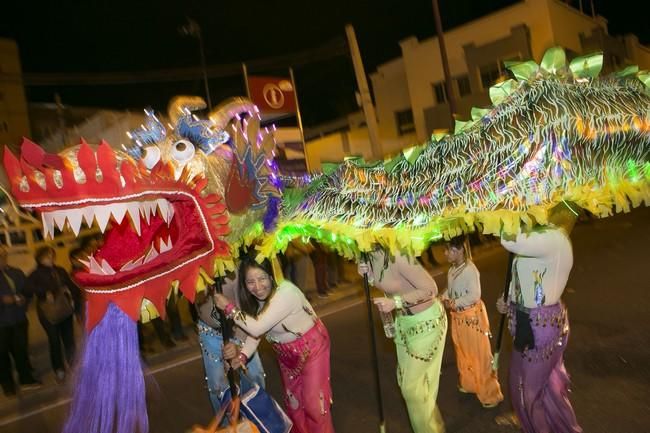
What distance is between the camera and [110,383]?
208 cm

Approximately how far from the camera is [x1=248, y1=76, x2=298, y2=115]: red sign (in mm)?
11085

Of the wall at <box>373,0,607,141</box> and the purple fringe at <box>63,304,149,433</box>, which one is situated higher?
the wall at <box>373,0,607,141</box>

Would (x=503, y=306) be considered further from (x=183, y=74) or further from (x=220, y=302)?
(x=183, y=74)

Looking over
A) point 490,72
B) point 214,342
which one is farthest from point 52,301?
point 490,72

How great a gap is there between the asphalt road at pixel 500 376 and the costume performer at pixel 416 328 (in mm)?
756

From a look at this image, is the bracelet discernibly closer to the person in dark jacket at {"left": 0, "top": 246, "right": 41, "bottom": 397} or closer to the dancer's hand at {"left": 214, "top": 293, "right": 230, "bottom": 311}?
the dancer's hand at {"left": 214, "top": 293, "right": 230, "bottom": 311}

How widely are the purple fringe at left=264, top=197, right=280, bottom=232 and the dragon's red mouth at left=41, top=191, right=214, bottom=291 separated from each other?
391mm

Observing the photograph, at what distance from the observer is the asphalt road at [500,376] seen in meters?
3.56

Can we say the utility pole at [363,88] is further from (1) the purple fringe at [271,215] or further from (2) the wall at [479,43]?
(1) the purple fringe at [271,215]

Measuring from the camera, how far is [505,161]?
2082 mm

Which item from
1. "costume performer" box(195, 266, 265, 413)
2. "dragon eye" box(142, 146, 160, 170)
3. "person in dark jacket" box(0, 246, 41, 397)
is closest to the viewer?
"dragon eye" box(142, 146, 160, 170)

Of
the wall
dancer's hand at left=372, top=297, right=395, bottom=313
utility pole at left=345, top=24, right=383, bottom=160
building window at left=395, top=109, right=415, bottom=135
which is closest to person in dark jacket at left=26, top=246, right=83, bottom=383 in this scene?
dancer's hand at left=372, top=297, right=395, bottom=313

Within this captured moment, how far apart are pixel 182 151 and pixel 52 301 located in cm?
423

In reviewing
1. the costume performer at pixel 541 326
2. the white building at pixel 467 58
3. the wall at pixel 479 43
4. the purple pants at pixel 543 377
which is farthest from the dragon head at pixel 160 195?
the wall at pixel 479 43
